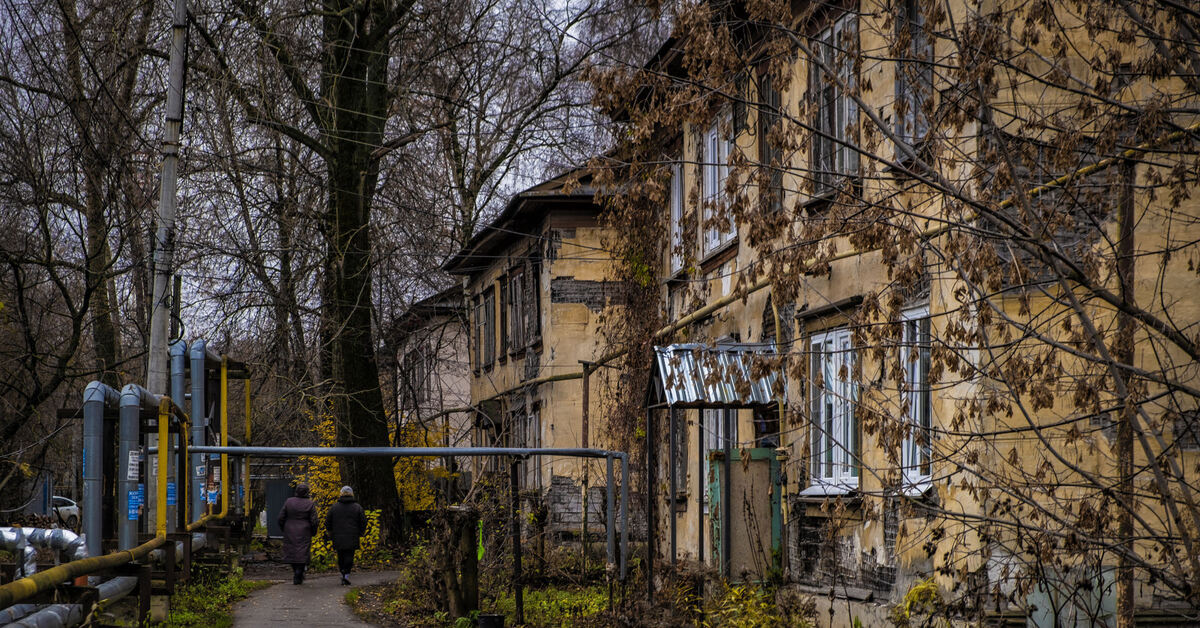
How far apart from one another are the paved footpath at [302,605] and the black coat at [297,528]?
1.63ft

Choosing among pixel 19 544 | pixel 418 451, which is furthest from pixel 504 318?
pixel 19 544

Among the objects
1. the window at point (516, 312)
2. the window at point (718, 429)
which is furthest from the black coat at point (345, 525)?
the window at point (516, 312)

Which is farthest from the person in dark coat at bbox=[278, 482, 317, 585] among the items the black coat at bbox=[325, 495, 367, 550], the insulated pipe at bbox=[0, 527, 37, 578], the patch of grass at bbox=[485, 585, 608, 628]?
the insulated pipe at bbox=[0, 527, 37, 578]

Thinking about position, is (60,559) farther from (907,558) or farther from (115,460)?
(907,558)

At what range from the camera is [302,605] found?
16.1 metres

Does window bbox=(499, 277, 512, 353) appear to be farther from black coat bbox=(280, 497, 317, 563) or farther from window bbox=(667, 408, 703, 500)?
window bbox=(667, 408, 703, 500)

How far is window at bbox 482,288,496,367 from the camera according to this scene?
29719 mm

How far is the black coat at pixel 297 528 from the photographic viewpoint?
62.0 feet

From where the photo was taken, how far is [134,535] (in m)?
10.5

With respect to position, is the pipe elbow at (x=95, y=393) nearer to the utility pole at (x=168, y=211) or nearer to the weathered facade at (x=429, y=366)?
the utility pole at (x=168, y=211)

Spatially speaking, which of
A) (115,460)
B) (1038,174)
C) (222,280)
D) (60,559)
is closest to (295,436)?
(222,280)

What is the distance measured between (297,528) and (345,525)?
2.42 ft

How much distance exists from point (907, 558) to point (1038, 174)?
3646 millimetres

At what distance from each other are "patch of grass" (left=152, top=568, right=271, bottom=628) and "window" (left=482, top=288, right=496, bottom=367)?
11317 mm
